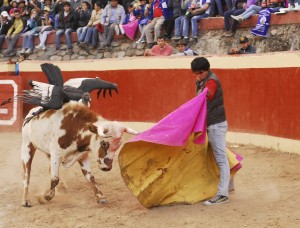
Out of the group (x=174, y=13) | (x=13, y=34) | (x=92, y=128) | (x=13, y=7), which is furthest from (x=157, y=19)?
(x=92, y=128)

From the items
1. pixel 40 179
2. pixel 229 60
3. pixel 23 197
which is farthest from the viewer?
pixel 229 60

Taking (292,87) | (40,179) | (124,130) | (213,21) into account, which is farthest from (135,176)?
(213,21)

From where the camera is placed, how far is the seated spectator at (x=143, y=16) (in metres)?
13.8

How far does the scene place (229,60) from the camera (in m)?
10.3

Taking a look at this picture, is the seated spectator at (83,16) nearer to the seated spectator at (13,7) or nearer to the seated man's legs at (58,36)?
the seated man's legs at (58,36)

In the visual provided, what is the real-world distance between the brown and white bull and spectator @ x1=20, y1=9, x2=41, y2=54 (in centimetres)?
963

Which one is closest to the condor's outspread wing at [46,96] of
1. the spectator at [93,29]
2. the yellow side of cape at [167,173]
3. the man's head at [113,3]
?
the yellow side of cape at [167,173]

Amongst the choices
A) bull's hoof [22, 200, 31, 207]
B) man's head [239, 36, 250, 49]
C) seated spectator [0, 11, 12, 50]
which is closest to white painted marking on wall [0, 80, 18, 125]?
seated spectator [0, 11, 12, 50]

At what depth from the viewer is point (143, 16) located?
551 inches

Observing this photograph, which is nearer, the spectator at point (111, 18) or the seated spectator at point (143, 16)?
the seated spectator at point (143, 16)

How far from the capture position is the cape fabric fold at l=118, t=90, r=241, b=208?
21.1ft

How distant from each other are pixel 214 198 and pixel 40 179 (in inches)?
118

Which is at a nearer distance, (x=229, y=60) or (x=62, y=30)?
(x=229, y=60)

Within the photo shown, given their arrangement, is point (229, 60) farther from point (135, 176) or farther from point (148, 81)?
point (135, 176)
